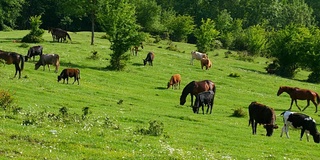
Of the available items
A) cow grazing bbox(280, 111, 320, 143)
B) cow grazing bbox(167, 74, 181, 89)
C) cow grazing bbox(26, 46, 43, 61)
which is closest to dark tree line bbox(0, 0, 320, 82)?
cow grazing bbox(167, 74, 181, 89)

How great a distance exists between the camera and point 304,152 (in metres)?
23.3

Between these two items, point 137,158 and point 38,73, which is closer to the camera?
point 137,158

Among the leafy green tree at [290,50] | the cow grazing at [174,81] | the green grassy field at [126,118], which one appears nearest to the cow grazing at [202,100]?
the green grassy field at [126,118]

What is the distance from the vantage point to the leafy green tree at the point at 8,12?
287ft

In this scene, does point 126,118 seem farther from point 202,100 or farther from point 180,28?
point 180,28

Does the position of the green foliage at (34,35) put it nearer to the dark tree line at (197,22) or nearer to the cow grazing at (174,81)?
the dark tree line at (197,22)

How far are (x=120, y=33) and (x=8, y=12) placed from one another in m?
46.0

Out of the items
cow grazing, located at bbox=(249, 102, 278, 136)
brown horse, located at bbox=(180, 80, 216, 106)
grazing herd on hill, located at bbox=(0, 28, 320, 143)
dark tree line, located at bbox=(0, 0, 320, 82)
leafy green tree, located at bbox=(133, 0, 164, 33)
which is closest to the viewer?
grazing herd on hill, located at bbox=(0, 28, 320, 143)

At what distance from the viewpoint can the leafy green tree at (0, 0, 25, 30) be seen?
87625 millimetres

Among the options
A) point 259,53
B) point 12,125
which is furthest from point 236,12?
point 12,125

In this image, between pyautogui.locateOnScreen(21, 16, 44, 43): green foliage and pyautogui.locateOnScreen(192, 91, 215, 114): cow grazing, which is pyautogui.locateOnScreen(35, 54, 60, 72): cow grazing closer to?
pyautogui.locateOnScreen(192, 91, 215, 114): cow grazing

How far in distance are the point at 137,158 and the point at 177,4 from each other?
425ft

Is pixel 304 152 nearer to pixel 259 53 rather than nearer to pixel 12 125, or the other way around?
pixel 12 125

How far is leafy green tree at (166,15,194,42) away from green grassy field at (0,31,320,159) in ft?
167
